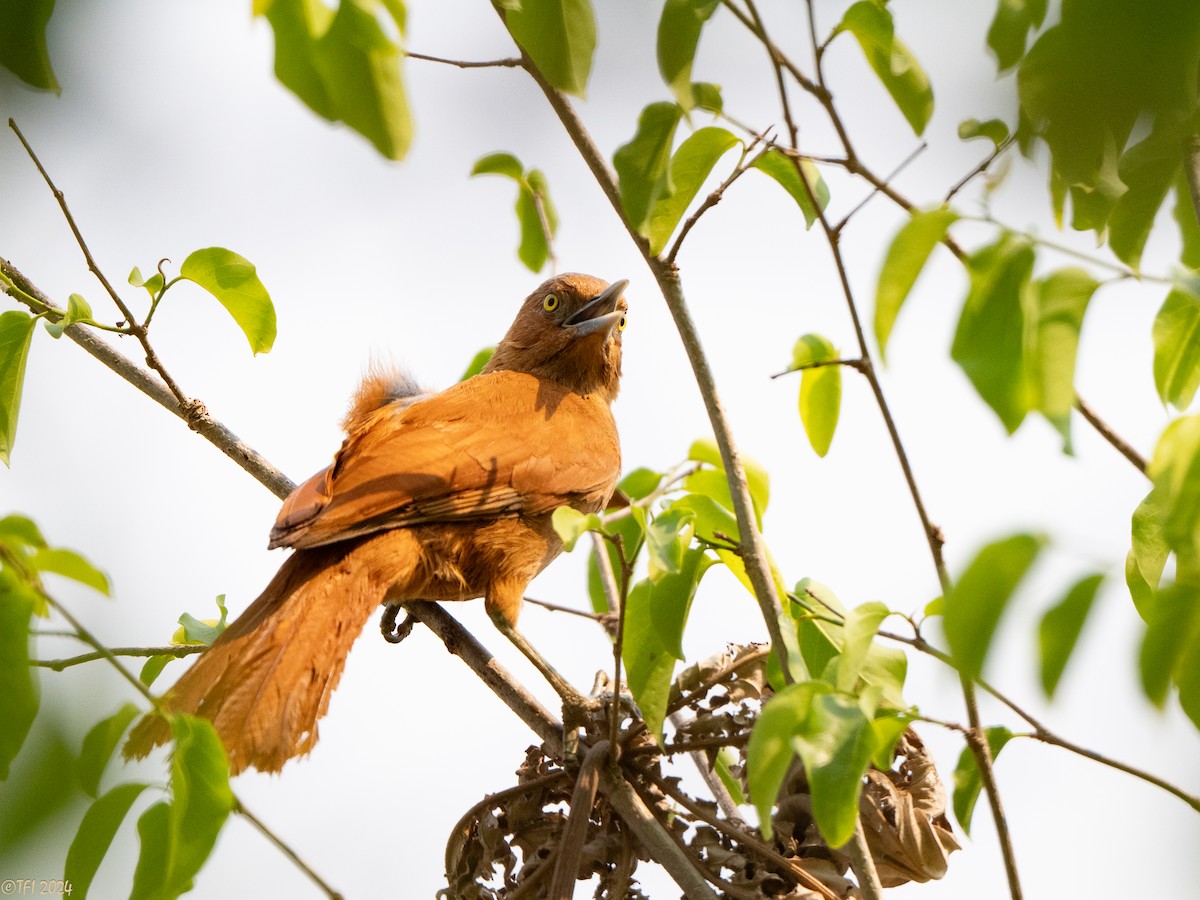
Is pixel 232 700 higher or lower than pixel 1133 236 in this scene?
lower

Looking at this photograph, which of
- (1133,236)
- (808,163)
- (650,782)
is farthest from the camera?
(650,782)

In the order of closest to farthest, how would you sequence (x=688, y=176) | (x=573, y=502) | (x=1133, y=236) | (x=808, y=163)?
(x=1133, y=236)
(x=688, y=176)
(x=808, y=163)
(x=573, y=502)

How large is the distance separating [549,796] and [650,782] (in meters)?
0.28

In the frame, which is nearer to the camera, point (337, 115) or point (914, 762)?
point (337, 115)

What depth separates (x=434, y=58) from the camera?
247 cm

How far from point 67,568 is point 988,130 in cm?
135

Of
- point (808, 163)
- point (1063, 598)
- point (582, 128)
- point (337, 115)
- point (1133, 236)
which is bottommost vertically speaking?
point (1063, 598)

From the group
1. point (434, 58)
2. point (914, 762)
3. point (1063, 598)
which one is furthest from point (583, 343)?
point (1063, 598)

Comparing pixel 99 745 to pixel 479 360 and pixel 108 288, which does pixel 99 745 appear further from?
pixel 479 360

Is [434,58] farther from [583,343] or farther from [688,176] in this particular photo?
[583,343]

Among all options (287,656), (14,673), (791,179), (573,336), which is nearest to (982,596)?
(14,673)

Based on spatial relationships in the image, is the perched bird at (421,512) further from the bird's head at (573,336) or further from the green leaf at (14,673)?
the green leaf at (14,673)

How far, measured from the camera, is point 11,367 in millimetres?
2377

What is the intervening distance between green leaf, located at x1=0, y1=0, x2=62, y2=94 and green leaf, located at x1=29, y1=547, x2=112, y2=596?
2.41 feet
